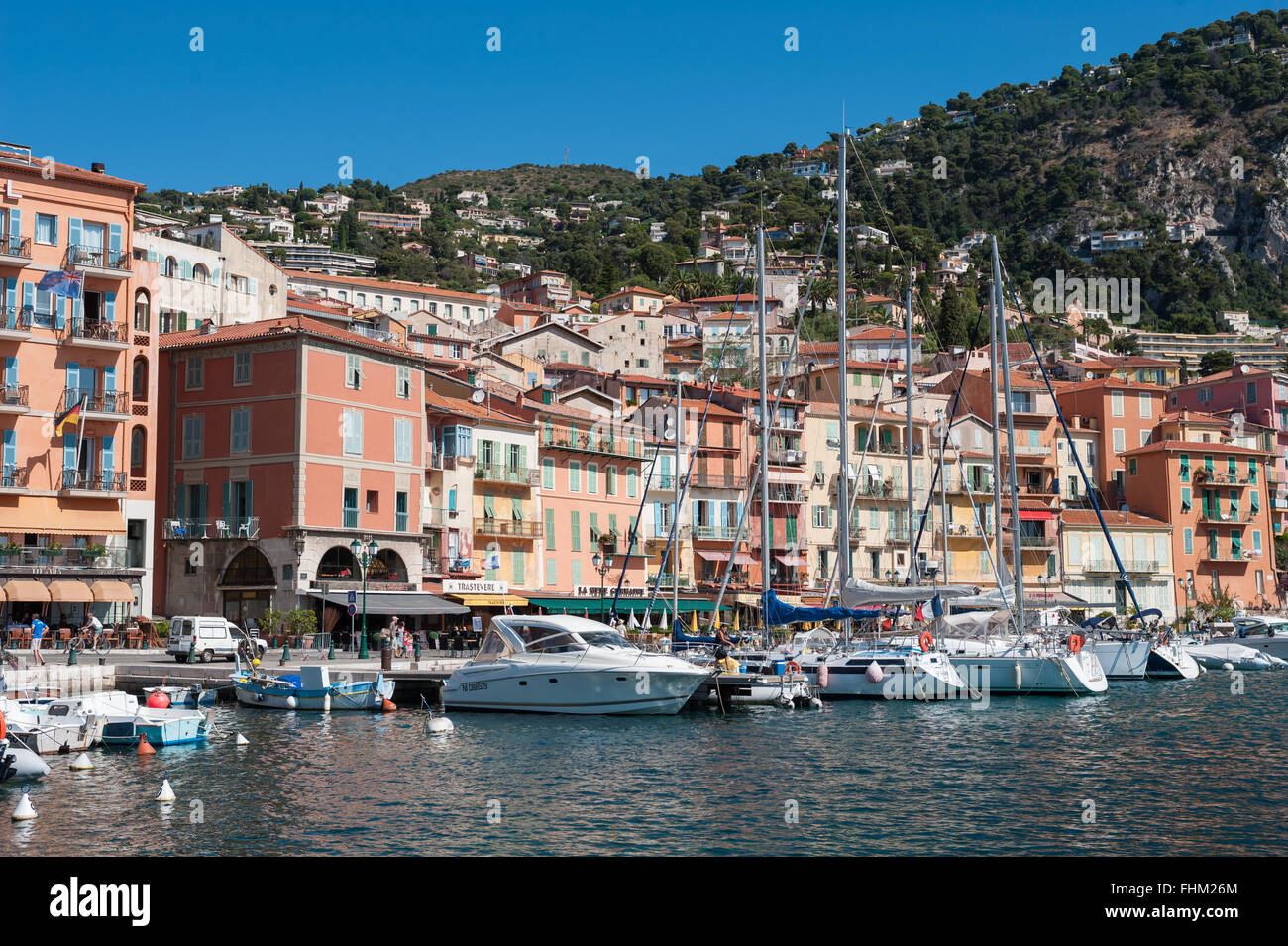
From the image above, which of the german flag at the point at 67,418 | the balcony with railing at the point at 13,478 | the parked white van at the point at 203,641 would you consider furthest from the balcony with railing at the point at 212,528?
the parked white van at the point at 203,641

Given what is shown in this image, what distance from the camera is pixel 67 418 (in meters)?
47.3

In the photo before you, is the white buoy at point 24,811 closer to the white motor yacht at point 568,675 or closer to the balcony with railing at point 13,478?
the white motor yacht at point 568,675

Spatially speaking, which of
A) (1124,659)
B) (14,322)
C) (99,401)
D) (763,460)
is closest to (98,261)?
(14,322)

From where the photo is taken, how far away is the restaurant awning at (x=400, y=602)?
4897 cm

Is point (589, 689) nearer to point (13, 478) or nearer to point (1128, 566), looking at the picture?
point (13, 478)

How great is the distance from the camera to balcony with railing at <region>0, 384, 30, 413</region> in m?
46.4

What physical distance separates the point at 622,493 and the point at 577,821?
1840 inches

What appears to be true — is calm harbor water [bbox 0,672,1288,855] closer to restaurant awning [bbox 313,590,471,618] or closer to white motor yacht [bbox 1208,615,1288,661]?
restaurant awning [bbox 313,590,471,618]

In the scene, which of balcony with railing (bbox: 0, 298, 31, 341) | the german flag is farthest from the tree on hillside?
balcony with railing (bbox: 0, 298, 31, 341)

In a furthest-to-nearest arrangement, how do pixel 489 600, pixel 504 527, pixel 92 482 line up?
pixel 504 527
pixel 489 600
pixel 92 482

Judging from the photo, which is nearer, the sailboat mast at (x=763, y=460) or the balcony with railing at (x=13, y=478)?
the sailboat mast at (x=763, y=460)

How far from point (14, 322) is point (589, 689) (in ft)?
88.9

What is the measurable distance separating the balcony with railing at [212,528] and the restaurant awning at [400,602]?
407 cm
